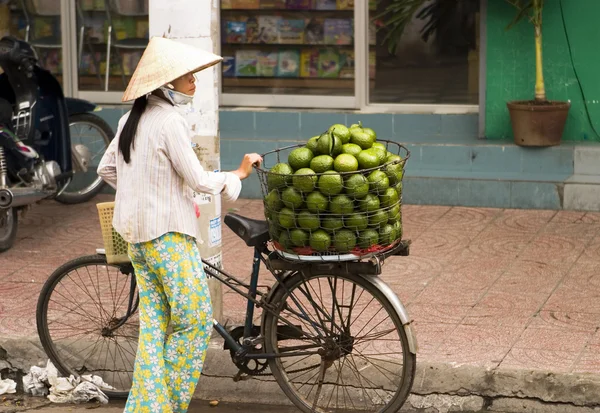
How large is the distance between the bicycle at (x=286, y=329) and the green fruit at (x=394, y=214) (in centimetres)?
14

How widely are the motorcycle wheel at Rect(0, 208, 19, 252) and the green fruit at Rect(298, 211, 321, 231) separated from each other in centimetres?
389

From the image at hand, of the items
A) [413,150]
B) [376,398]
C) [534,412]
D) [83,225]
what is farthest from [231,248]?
[534,412]

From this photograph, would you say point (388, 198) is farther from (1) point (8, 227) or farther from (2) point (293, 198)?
(1) point (8, 227)

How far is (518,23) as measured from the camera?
9.32 m

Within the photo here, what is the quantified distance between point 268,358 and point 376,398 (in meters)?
0.64

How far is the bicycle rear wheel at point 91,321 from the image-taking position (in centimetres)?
558

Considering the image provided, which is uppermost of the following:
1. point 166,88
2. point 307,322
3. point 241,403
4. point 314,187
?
point 166,88

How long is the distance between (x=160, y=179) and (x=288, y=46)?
591 cm

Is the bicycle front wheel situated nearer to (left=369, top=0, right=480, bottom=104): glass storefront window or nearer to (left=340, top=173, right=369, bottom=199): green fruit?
(left=340, top=173, right=369, bottom=199): green fruit

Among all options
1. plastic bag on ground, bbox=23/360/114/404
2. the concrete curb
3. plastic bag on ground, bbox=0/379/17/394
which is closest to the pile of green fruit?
the concrete curb

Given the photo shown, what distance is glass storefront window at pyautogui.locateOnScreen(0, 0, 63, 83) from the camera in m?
10.9

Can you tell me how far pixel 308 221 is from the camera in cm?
481

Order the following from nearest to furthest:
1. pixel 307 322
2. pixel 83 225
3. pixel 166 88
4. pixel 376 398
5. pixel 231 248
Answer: pixel 166 88 < pixel 307 322 < pixel 376 398 < pixel 231 248 < pixel 83 225

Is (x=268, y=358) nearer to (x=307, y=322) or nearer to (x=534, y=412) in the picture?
(x=307, y=322)
